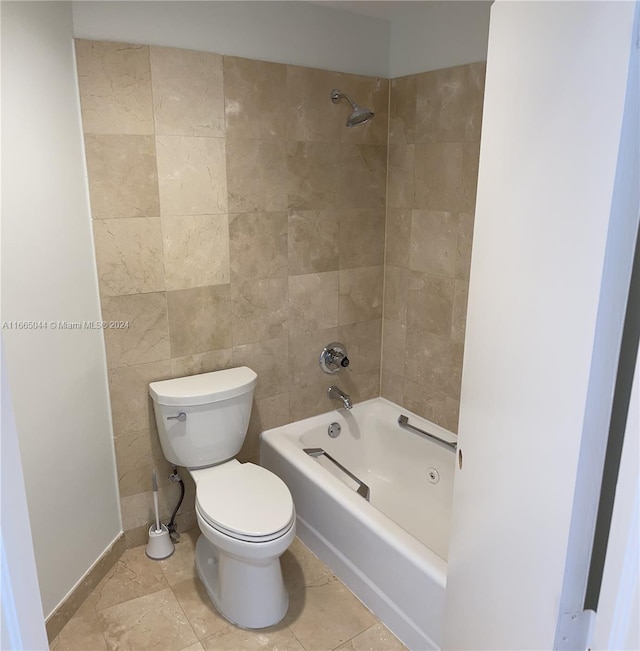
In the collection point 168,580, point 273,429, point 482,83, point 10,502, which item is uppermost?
point 482,83

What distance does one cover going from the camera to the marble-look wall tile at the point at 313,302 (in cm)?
264

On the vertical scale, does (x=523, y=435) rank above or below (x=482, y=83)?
below

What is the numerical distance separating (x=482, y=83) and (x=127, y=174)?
147 centimetres

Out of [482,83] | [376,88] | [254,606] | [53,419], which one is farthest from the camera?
[376,88]

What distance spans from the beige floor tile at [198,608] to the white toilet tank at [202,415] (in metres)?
0.48

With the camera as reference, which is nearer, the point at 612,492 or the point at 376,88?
the point at 612,492

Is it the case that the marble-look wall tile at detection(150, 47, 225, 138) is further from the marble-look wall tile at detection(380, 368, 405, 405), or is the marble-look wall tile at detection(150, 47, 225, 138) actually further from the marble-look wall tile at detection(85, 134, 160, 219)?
the marble-look wall tile at detection(380, 368, 405, 405)

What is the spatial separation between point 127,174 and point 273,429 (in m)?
1.37

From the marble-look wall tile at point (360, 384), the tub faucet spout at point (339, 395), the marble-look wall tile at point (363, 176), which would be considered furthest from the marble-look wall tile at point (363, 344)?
the marble-look wall tile at point (363, 176)

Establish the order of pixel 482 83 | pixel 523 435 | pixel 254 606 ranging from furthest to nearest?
pixel 482 83 < pixel 254 606 < pixel 523 435

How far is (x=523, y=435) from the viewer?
112 cm

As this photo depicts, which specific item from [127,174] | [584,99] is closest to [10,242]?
[127,174]

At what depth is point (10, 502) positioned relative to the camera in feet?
2.38

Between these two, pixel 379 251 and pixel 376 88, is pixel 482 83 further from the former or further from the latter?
pixel 379 251
